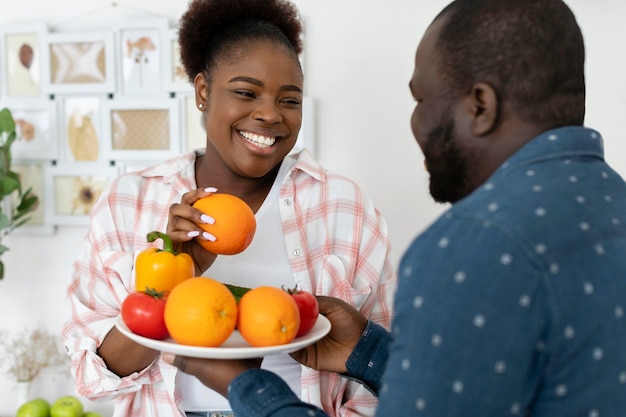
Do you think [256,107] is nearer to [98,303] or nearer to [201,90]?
[201,90]

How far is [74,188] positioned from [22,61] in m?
0.50

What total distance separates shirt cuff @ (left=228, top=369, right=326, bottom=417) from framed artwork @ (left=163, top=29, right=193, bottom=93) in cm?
159

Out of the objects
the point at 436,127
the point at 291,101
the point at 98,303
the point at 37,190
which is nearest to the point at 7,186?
the point at 37,190

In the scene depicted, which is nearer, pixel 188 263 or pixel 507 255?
pixel 507 255

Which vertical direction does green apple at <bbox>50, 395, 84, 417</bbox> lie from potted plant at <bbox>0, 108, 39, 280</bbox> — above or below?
below

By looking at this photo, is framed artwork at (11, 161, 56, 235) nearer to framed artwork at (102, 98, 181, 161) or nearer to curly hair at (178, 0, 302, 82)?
framed artwork at (102, 98, 181, 161)

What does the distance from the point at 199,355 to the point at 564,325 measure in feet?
1.63

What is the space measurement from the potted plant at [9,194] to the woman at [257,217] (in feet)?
3.11

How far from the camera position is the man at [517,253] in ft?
2.06

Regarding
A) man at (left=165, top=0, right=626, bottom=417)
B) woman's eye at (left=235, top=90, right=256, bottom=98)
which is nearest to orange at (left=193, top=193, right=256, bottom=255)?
woman's eye at (left=235, top=90, right=256, bottom=98)

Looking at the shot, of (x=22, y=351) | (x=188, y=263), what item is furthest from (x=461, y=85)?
(x=22, y=351)

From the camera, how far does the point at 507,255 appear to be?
621mm

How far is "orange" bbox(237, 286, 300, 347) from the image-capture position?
3.16 ft

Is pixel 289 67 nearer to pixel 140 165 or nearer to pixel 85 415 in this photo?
pixel 140 165
